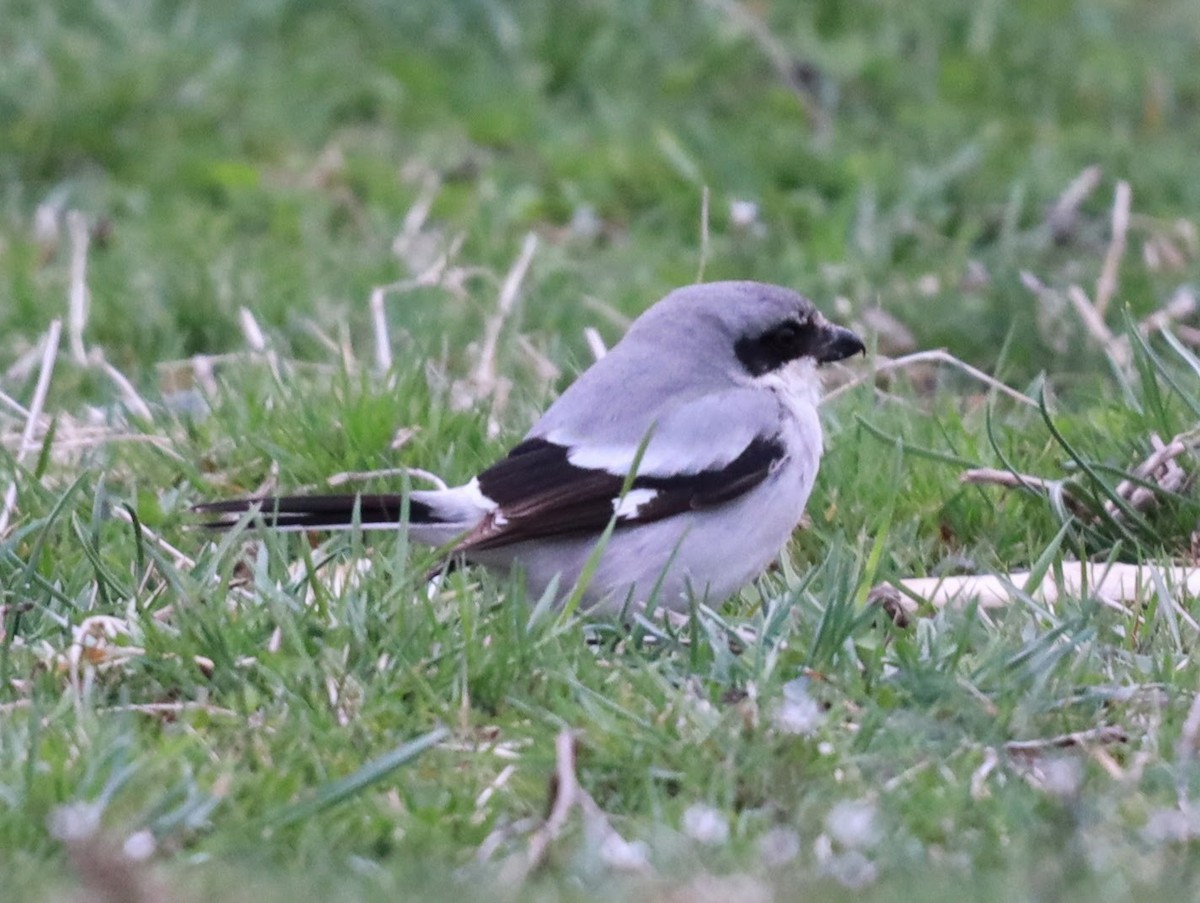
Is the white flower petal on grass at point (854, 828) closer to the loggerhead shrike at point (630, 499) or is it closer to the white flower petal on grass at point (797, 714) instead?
the white flower petal on grass at point (797, 714)

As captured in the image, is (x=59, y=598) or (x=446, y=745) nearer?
(x=446, y=745)

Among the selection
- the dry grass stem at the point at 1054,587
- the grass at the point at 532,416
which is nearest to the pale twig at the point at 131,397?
the grass at the point at 532,416

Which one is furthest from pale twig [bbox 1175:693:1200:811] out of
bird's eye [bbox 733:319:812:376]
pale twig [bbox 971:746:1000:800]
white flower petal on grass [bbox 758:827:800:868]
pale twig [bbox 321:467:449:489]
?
pale twig [bbox 321:467:449:489]

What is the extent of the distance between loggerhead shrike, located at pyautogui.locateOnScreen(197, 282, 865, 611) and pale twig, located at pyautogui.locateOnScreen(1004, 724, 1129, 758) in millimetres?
798

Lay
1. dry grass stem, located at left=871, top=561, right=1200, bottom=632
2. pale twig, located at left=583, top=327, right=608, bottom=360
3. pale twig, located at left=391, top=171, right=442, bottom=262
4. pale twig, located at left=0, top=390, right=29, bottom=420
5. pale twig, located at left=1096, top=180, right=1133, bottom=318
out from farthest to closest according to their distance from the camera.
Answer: pale twig, located at left=391, top=171, right=442, bottom=262 < pale twig, located at left=1096, top=180, right=1133, bottom=318 < pale twig, located at left=583, top=327, right=608, bottom=360 < pale twig, located at left=0, top=390, right=29, bottom=420 < dry grass stem, located at left=871, top=561, right=1200, bottom=632

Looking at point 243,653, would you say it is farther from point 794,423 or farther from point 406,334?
point 406,334

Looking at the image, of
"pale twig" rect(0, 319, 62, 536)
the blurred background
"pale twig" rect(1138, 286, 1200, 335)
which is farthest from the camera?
the blurred background

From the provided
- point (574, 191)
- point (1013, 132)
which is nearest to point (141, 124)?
point (574, 191)

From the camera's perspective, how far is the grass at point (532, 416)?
10.2 feet

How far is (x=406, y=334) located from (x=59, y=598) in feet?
6.96

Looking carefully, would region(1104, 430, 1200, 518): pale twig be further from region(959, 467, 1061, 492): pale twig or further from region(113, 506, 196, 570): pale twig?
region(113, 506, 196, 570): pale twig

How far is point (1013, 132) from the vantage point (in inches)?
320

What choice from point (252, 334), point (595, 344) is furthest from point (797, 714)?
point (252, 334)

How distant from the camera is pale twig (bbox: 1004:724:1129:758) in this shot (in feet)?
11.0
